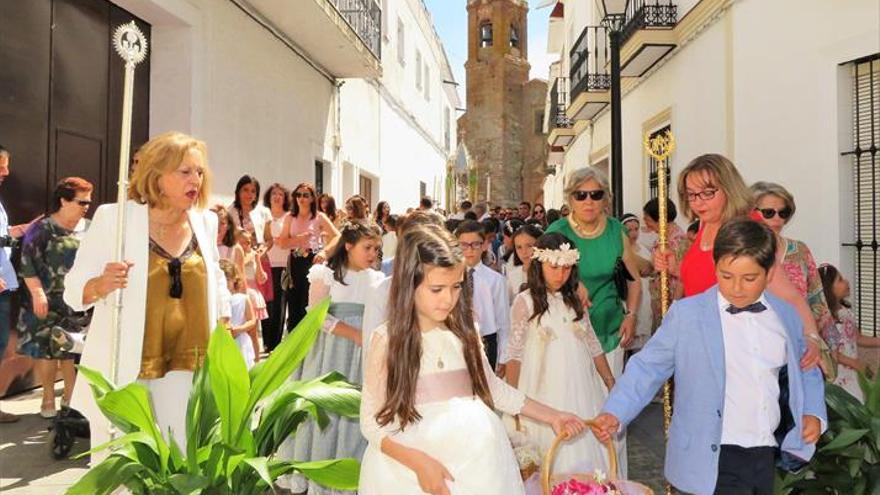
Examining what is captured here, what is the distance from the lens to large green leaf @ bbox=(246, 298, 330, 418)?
8.96ft

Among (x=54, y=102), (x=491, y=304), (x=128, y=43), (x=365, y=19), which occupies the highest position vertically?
(x=365, y=19)

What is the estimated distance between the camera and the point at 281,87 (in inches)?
416

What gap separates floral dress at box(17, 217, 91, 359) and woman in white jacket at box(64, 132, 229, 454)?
7.96ft

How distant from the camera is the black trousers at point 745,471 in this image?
2645mm

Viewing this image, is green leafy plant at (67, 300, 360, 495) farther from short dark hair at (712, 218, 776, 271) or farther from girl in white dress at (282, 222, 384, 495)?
short dark hair at (712, 218, 776, 271)

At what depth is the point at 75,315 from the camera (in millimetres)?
5383

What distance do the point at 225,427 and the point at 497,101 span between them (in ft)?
128

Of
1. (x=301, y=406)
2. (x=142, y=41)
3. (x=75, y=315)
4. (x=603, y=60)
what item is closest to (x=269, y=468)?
(x=301, y=406)

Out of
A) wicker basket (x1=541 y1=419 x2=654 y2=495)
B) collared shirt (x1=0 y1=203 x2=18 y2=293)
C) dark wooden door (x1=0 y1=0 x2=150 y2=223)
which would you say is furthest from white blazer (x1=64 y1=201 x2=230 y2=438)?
dark wooden door (x1=0 y1=0 x2=150 y2=223)

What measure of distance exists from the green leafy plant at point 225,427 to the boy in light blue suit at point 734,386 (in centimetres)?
106

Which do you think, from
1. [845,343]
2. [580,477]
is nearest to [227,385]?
[580,477]

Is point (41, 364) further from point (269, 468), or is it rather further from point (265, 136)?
point (265, 136)

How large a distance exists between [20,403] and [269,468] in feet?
13.9

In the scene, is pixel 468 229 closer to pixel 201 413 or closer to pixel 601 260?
pixel 601 260
